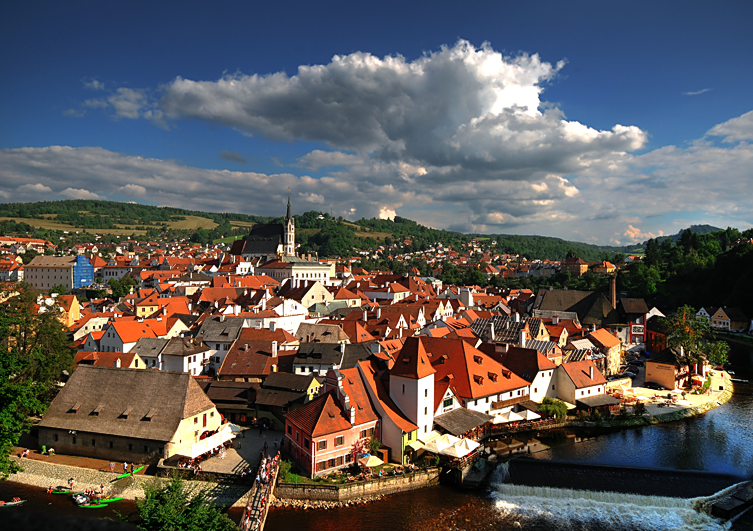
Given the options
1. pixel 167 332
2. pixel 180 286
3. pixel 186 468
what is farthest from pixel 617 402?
pixel 180 286

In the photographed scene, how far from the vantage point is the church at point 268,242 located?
441 feet

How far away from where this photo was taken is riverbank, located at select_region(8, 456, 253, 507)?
25.7 meters

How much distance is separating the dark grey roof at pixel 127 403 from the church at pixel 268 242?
327 feet

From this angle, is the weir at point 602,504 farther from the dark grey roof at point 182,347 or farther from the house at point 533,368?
the dark grey roof at point 182,347

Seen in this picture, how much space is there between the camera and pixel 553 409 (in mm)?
35969

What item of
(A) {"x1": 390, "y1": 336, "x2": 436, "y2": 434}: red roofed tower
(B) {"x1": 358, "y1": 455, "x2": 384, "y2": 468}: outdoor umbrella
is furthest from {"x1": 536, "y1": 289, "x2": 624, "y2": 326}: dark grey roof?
(B) {"x1": 358, "y1": 455, "x2": 384, "y2": 468}: outdoor umbrella

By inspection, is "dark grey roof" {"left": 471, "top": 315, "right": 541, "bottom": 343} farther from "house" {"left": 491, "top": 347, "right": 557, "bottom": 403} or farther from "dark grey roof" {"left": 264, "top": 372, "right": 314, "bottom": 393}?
"dark grey roof" {"left": 264, "top": 372, "right": 314, "bottom": 393}

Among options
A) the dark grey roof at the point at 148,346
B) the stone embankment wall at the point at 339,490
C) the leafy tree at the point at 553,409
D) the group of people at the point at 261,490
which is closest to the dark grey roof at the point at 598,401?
the leafy tree at the point at 553,409

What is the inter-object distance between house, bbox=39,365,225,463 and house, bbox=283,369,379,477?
20.5ft

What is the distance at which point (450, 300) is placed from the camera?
7950cm

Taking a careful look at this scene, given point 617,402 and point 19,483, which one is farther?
point 617,402

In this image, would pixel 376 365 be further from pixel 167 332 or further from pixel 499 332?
pixel 167 332

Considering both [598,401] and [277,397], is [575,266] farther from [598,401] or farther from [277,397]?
[277,397]

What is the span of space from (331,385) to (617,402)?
958 inches
